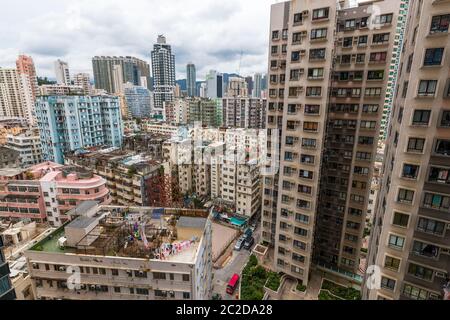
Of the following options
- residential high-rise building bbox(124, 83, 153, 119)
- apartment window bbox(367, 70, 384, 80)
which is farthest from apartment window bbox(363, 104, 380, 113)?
residential high-rise building bbox(124, 83, 153, 119)

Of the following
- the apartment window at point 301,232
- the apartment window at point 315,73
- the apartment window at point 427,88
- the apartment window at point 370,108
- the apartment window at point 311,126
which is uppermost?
the apartment window at point 315,73

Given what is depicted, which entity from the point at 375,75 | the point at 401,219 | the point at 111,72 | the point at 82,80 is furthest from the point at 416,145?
the point at 111,72

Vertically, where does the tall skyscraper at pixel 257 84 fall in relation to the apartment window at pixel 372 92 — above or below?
above

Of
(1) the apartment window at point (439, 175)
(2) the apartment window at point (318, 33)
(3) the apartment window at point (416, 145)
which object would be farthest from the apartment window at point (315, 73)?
(1) the apartment window at point (439, 175)

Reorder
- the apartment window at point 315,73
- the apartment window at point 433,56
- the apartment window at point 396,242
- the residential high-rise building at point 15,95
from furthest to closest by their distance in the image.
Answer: the residential high-rise building at point 15,95 → the apartment window at point 315,73 → the apartment window at point 396,242 → the apartment window at point 433,56

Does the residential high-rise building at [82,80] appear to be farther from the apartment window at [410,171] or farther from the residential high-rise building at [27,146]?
the apartment window at [410,171]

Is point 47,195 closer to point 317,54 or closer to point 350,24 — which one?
point 317,54
